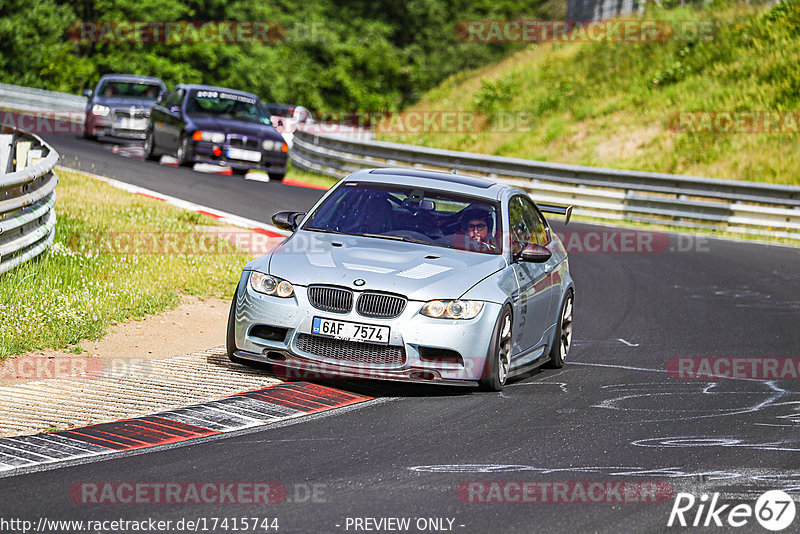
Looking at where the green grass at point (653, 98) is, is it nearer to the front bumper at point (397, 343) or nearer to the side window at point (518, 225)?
the side window at point (518, 225)

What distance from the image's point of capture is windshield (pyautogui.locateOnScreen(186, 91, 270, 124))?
2456 cm

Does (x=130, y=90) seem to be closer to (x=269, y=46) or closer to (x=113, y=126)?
(x=113, y=126)

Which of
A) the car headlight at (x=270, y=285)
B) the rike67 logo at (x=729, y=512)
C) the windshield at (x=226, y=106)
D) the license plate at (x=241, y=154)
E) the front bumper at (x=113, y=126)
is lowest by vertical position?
the front bumper at (x=113, y=126)

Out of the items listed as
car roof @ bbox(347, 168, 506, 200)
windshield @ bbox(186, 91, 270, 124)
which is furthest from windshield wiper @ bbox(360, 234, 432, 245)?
windshield @ bbox(186, 91, 270, 124)

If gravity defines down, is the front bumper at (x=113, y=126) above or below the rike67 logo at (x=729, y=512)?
below

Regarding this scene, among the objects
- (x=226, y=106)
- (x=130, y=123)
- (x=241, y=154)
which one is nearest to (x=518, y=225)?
(x=241, y=154)

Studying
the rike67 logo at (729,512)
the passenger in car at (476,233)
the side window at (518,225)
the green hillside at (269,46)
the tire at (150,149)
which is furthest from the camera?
the green hillside at (269,46)

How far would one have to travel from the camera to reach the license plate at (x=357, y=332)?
26.2 ft

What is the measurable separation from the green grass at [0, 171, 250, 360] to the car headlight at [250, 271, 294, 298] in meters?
1.88

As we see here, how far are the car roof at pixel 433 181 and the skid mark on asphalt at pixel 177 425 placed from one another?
2.08m

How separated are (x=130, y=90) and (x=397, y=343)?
25.0m

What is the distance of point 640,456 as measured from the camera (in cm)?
691

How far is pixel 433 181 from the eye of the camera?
977 cm

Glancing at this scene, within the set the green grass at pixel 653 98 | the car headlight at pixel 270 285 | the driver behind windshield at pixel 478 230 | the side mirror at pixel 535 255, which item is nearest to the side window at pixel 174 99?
the green grass at pixel 653 98
